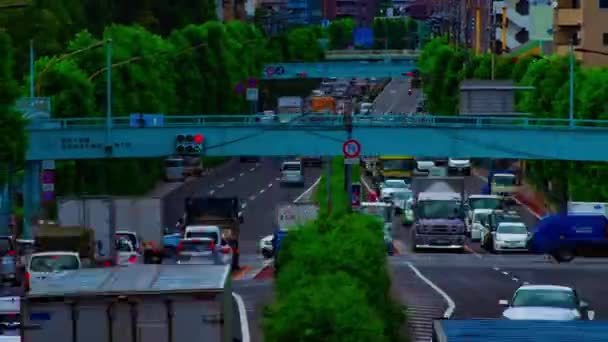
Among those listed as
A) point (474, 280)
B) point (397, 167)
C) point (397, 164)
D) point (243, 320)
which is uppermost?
point (243, 320)

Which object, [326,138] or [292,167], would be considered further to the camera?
[292,167]

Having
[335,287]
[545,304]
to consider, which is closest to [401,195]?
[545,304]

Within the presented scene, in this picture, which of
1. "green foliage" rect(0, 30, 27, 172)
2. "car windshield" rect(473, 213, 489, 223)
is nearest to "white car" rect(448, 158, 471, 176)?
"car windshield" rect(473, 213, 489, 223)

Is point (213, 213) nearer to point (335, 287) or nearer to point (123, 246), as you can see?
point (123, 246)

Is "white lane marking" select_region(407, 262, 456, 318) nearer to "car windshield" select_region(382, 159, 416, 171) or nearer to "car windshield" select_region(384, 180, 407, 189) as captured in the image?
"car windshield" select_region(384, 180, 407, 189)

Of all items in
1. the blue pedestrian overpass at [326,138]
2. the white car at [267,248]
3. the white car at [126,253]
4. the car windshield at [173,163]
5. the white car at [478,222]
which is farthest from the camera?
the car windshield at [173,163]

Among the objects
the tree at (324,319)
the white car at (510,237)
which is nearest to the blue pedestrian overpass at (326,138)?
the white car at (510,237)

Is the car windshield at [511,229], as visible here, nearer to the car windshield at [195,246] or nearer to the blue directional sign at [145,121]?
the blue directional sign at [145,121]
